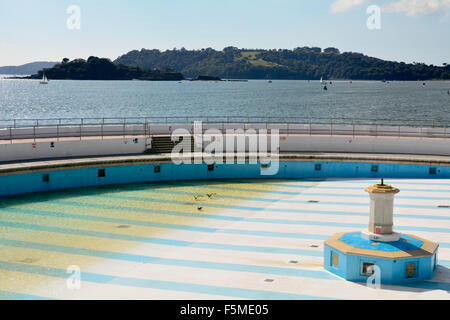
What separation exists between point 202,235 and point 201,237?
222 mm

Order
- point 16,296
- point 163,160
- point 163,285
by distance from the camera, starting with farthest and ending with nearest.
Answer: point 163,160
point 163,285
point 16,296

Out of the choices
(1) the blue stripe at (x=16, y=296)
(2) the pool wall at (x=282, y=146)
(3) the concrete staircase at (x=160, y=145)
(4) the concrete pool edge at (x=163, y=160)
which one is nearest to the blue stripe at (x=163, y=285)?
(1) the blue stripe at (x=16, y=296)

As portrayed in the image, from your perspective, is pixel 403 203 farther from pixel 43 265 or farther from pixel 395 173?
pixel 43 265

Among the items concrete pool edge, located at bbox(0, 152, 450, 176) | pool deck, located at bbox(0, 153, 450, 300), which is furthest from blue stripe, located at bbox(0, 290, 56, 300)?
concrete pool edge, located at bbox(0, 152, 450, 176)


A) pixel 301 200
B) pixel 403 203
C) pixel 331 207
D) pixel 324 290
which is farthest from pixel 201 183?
pixel 324 290

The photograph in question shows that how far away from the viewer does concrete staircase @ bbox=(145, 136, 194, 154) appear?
2769 centimetres

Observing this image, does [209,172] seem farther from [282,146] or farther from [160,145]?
[282,146]

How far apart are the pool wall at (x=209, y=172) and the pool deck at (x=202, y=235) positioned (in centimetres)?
32

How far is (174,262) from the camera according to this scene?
44.8 feet

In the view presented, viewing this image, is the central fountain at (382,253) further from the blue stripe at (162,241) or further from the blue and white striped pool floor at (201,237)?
the blue stripe at (162,241)

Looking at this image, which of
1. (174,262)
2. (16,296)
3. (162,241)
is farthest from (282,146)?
(16,296)

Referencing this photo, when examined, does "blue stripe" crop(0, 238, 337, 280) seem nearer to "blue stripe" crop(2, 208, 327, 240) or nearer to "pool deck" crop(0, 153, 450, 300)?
"pool deck" crop(0, 153, 450, 300)

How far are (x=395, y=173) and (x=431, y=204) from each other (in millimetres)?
5331
